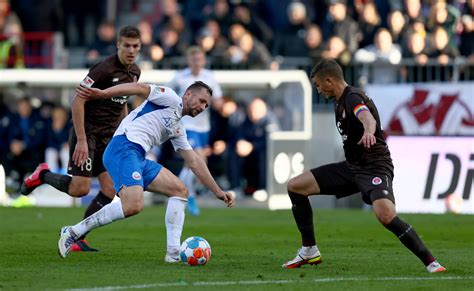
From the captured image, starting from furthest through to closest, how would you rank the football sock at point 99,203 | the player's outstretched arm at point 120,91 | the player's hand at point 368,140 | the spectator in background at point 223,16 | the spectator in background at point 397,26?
1. the spectator in background at point 223,16
2. the spectator in background at point 397,26
3. the football sock at point 99,203
4. the player's outstretched arm at point 120,91
5. the player's hand at point 368,140

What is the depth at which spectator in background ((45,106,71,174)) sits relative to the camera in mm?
23953

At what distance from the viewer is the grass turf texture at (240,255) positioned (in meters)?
10.2

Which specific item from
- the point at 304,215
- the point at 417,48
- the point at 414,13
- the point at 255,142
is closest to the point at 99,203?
the point at 304,215

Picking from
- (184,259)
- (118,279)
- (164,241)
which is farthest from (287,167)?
(118,279)

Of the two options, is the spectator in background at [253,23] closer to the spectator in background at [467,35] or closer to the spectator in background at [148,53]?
the spectator in background at [148,53]

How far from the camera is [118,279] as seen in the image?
10258 millimetres

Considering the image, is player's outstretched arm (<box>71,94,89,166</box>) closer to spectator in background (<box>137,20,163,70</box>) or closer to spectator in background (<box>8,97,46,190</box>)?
spectator in background (<box>8,97,46,190</box>)

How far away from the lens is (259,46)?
25.1 m

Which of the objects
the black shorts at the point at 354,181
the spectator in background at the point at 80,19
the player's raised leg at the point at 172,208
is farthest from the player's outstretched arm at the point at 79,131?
the spectator in background at the point at 80,19

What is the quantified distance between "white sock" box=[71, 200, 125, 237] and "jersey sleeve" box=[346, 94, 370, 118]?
91.8 inches

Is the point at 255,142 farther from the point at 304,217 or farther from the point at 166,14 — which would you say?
the point at 304,217

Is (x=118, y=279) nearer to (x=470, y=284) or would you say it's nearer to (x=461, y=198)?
(x=470, y=284)

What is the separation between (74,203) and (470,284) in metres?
13.9

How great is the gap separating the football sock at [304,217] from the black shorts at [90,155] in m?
2.64
